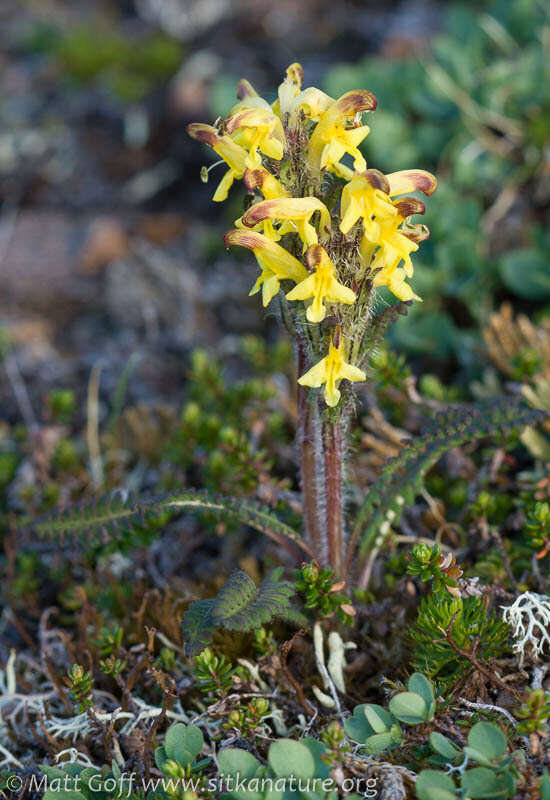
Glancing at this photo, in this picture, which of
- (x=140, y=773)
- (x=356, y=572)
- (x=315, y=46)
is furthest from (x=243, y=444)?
(x=315, y=46)

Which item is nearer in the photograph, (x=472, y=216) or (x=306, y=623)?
(x=306, y=623)

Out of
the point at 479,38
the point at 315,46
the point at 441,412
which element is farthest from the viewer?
the point at 315,46

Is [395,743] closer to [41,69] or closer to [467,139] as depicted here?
[467,139]

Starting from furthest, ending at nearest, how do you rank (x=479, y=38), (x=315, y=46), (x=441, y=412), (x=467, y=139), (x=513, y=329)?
(x=315, y=46), (x=479, y=38), (x=467, y=139), (x=513, y=329), (x=441, y=412)

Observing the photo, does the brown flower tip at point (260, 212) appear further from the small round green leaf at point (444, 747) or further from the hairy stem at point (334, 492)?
the small round green leaf at point (444, 747)

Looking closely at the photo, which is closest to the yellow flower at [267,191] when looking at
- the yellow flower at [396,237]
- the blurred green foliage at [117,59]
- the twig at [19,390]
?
the yellow flower at [396,237]

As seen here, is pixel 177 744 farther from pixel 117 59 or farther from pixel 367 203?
pixel 117 59
